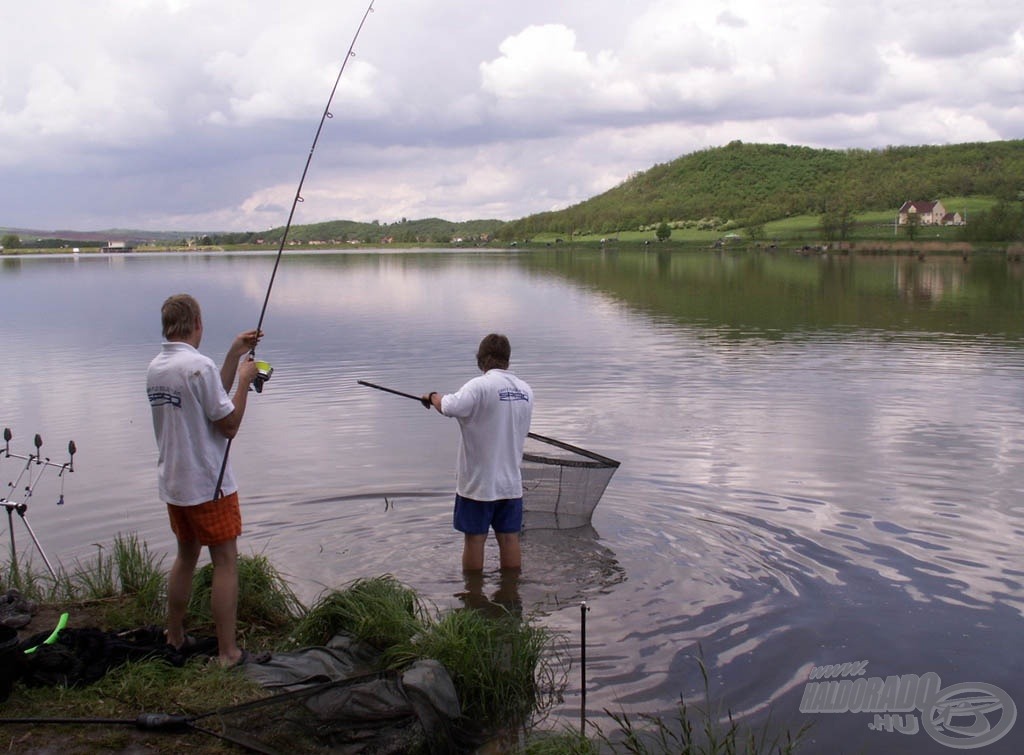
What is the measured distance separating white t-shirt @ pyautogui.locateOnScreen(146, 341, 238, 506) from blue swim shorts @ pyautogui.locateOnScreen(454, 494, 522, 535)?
7.37 feet

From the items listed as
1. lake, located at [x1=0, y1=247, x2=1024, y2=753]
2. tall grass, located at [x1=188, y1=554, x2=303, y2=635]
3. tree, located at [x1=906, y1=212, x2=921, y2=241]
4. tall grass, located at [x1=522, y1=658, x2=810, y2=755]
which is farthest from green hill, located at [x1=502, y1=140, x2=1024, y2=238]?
tall grass, located at [x1=188, y1=554, x2=303, y2=635]

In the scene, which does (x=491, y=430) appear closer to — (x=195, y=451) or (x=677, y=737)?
(x=195, y=451)

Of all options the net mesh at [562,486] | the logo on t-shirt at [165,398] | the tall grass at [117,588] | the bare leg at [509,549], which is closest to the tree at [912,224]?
the net mesh at [562,486]

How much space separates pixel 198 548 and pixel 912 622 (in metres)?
4.60

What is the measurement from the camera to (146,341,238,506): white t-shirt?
468cm

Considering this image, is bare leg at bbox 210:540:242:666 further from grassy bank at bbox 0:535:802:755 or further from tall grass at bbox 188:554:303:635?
tall grass at bbox 188:554:303:635

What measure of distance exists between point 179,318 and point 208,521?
3.49 ft

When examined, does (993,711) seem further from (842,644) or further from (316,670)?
(316,670)

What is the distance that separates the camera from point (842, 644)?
591cm

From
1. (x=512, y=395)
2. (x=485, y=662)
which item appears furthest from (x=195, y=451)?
(x=512, y=395)

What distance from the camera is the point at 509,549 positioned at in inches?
275

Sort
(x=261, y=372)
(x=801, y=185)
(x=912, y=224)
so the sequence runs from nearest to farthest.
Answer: (x=261, y=372) → (x=912, y=224) → (x=801, y=185)

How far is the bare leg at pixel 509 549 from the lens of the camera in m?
6.91

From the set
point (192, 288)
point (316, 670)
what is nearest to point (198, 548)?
point (316, 670)
